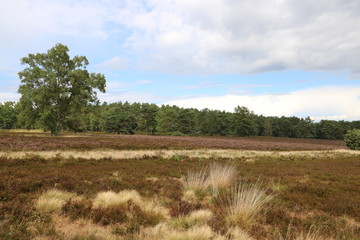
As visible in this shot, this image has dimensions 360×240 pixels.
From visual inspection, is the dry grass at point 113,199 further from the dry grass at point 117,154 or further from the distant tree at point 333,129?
the distant tree at point 333,129

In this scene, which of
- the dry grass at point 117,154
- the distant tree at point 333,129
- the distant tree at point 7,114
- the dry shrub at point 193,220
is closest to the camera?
the dry shrub at point 193,220

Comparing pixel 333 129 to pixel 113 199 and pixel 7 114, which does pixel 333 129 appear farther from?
pixel 7 114

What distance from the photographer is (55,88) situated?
35656mm

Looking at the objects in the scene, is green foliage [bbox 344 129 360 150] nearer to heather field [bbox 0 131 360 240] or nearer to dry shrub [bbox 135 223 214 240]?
heather field [bbox 0 131 360 240]

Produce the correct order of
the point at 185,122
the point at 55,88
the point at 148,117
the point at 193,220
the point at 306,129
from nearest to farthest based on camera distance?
the point at 193,220 → the point at 55,88 → the point at 185,122 → the point at 148,117 → the point at 306,129

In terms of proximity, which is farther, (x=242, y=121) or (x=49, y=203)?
(x=242, y=121)

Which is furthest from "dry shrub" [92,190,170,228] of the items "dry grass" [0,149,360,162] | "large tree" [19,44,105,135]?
"large tree" [19,44,105,135]

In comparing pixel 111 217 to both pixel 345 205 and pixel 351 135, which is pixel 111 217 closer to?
pixel 345 205

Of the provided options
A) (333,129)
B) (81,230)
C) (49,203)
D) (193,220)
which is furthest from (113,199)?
(333,129)

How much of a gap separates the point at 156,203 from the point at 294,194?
204 inches

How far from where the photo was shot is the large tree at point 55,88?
111 ft

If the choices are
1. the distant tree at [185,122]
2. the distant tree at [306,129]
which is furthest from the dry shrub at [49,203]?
the distant tree at [306,129]

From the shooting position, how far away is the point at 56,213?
526 centimetres

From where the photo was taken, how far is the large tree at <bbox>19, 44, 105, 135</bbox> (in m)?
33.7
